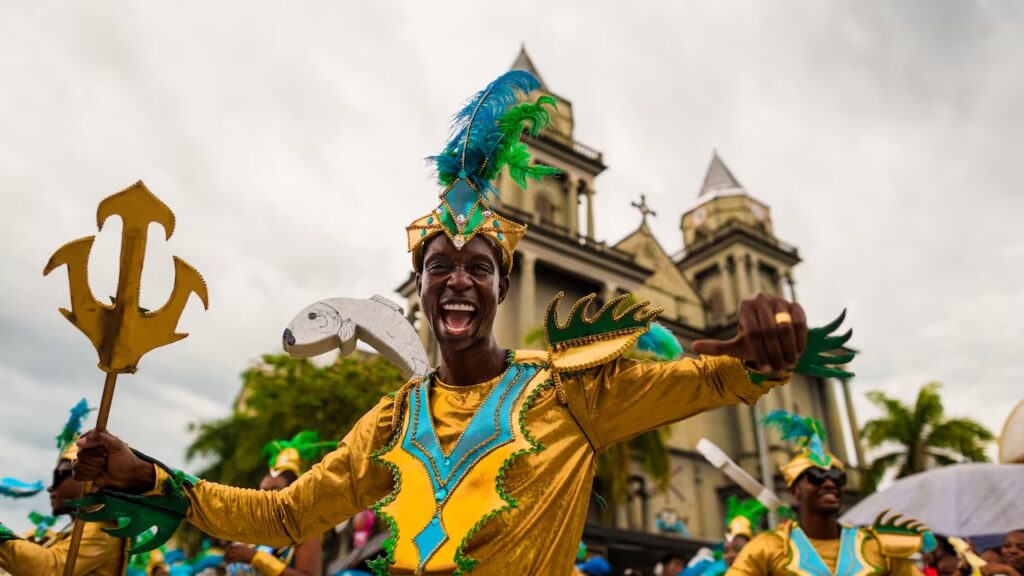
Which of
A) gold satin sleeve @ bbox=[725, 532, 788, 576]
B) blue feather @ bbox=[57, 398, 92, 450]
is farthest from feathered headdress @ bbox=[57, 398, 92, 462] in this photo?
gold satin sleeve @ bbox=[725, 532, 788, 576]

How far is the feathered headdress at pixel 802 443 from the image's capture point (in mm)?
4297

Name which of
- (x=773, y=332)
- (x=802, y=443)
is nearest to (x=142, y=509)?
(x=773, y=332)

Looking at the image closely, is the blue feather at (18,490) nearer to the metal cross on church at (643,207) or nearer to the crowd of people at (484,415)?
the crowd of people at (484,415)

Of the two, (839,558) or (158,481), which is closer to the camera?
(158,481)

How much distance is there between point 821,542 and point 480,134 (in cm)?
303

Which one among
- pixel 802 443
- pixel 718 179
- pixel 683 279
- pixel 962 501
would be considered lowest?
pixel 802 443

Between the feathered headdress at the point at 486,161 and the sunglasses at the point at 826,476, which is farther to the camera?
the sunglasses at the point at 826,476

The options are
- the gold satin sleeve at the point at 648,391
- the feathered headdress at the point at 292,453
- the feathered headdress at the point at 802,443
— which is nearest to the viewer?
the gold satin sleeve at the point at 648,391

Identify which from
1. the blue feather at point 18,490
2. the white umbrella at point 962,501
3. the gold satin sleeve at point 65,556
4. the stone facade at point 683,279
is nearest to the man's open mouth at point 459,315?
the gold satin sleeve at point 65,556

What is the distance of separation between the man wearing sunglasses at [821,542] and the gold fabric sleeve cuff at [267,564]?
253 centimetres

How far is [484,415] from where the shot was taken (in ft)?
6.94

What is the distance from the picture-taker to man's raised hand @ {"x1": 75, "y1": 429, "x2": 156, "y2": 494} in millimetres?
2016

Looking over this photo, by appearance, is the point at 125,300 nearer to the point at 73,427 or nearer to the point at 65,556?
the point at 65,556

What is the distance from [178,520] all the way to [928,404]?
25356 millimetres
